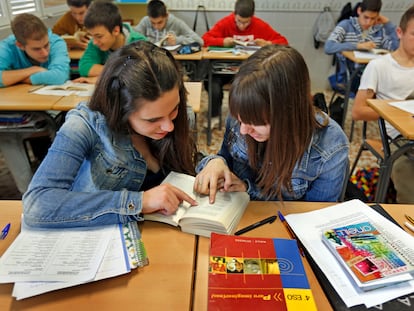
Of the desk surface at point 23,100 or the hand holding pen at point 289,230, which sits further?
the desk surface at point 23,100

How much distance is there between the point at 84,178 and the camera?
1040 millimetres

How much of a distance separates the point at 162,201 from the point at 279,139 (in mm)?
361

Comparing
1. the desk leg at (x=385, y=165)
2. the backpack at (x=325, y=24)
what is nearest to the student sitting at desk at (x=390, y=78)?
the desk leg at (x=385, y=165)

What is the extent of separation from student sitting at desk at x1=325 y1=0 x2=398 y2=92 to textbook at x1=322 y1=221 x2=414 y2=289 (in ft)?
8.94

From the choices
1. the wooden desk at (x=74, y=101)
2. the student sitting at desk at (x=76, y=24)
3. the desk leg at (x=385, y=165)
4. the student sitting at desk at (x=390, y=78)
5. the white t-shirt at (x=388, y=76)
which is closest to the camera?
the desk leg at (x=385, y=165)

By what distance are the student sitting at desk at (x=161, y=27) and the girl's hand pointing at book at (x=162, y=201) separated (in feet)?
8.71

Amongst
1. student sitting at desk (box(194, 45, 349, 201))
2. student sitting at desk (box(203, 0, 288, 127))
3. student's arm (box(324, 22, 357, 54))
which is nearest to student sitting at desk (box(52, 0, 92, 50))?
student sitting at desk (box(203, 0, 288, 127))

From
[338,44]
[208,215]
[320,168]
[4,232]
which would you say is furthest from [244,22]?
[4,232]

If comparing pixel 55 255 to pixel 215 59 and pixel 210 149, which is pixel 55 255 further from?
pixel 215 59

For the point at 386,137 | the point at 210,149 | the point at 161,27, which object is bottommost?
the point at 210,149

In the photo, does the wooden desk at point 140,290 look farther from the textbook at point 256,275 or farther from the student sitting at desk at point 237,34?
the student sitting at desk at point 237,34

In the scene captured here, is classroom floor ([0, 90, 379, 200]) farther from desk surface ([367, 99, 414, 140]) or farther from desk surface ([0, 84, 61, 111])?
desk surface ([367, 99, 414, 140])

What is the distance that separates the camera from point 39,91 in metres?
2.02

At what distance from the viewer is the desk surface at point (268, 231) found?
700 mm
